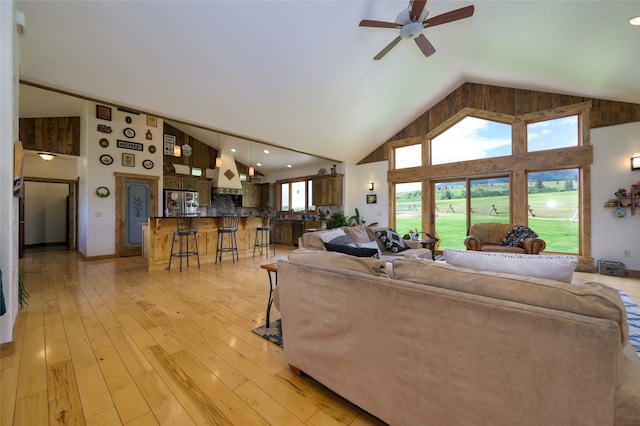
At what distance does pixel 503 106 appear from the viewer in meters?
5.60

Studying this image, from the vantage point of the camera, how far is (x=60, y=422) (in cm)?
128

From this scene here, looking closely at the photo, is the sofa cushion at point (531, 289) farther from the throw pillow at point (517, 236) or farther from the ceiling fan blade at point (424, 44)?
the throw pillow at point (517, 236)

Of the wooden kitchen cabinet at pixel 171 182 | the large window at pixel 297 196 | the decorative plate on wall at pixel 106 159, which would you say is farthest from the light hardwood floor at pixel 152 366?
the large window at pixel 297 196

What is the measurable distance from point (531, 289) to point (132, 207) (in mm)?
7522

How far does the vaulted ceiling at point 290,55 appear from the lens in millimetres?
2951

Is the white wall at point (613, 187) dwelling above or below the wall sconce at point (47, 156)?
below

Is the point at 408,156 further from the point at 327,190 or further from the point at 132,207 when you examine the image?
the point at 132,207

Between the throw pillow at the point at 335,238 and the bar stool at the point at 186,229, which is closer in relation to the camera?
the throw pillow at the point at 335,238

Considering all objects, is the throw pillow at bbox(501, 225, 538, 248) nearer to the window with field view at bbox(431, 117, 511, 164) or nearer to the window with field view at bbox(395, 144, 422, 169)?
the window with field view at bbox(431, 117, 511, 164)

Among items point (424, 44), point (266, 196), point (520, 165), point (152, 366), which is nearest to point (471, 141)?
point (520, 165)

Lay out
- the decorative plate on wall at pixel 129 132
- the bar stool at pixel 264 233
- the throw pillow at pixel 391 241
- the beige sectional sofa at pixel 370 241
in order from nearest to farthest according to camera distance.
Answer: the beige sectional sofa at pixel 370 241
the throw pillow at pixel 391 241
the decorative plate on wall at pixel 129 132
the bar stool at pixel 264 233

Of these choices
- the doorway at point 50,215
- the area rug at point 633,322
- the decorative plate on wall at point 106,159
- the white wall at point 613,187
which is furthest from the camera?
the doorway at point 50,215

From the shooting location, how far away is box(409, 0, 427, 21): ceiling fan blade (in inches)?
110

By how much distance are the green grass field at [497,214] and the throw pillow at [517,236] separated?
42.9 inches
